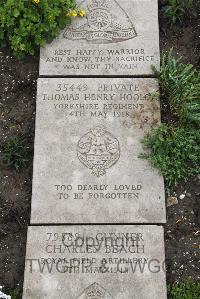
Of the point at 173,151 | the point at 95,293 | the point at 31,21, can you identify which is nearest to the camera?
the point at 95,293

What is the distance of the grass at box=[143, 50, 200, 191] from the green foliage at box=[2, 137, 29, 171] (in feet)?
3.80

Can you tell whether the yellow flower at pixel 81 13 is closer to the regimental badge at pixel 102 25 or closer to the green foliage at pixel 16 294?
the regimental badge at pixel 102 25

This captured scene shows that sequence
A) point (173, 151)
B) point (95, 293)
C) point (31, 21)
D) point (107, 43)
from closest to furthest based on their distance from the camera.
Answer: point (95, 293) < point (173, 151) < point (31, 21) < point (107, 43)

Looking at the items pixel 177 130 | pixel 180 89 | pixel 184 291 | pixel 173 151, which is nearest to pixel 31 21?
Answer: pixel 180 89

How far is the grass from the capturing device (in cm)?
443

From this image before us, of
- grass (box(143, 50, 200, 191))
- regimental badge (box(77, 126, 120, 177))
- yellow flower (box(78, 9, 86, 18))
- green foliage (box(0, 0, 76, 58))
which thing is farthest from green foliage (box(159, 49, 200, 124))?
green foliage (box(0, 0, 76, 58))

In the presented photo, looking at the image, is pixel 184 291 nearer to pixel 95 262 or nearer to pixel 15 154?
pixel 95 262

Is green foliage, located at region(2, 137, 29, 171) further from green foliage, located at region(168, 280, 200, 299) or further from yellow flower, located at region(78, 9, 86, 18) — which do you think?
green foliage, located at region(168, 280, 200, 299)

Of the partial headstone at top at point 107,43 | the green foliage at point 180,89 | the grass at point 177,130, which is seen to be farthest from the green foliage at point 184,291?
the partial headstone at top at point 107,43

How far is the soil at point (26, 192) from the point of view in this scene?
434 cm

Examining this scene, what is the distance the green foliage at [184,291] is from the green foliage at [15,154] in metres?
1.77

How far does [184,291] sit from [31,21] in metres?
2.92

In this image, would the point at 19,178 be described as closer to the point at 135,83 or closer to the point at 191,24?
the point at 135,83

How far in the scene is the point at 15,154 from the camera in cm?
462
